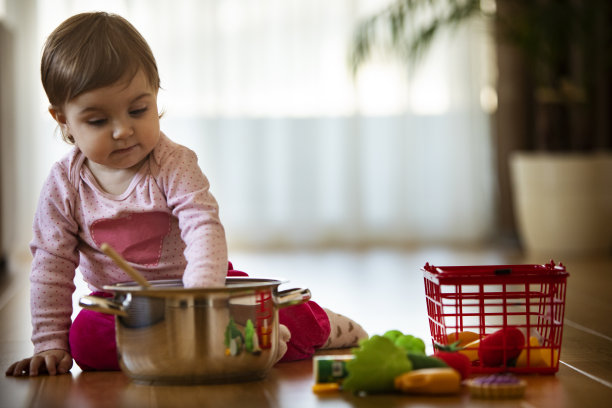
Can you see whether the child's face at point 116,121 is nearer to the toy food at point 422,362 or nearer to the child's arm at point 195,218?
the child's arm at point 195,218

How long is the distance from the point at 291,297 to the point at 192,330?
164 millimetres

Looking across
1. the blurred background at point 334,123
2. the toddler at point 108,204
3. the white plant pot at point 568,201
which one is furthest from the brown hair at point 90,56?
the blurred background at point 334,123

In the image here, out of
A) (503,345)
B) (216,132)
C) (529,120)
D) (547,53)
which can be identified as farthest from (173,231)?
(529,120)

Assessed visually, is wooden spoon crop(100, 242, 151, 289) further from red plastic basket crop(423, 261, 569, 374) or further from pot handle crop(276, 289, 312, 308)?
red plastic basket crop(423, 261, 569, 374)

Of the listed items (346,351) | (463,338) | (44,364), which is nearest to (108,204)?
(44,364)

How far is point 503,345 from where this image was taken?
1229mm

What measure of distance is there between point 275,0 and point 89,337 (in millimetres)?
2946

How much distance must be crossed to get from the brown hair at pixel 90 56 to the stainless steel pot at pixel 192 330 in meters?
0.32

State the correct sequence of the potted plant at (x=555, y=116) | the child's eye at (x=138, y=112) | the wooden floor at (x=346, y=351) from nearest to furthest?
the wooden floor at (x=346, y=351), the child's eye at (x=138, y=112), the potted plant at (x=555, y=116)

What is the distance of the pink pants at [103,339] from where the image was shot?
4.42ft

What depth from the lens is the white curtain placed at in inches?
160

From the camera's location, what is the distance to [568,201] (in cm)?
342

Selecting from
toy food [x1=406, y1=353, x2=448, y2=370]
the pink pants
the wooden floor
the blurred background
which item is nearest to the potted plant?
the wooden floor

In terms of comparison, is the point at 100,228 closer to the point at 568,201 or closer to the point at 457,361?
the point at 457,361
